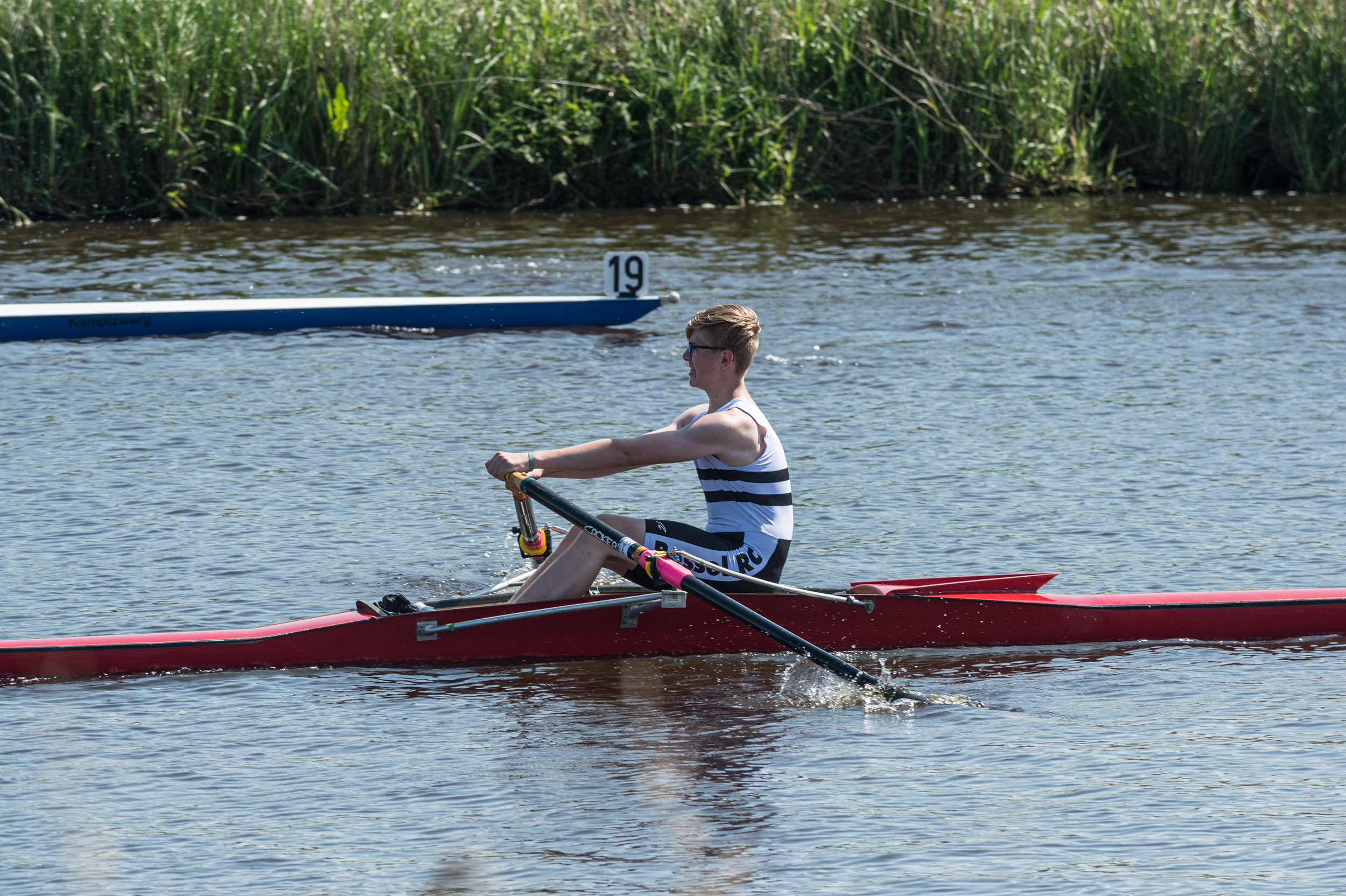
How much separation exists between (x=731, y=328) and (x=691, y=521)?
2.48 m

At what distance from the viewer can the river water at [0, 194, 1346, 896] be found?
4707 mm

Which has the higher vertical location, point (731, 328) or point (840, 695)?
point (731, 328)

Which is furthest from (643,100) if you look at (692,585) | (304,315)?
(692,585)

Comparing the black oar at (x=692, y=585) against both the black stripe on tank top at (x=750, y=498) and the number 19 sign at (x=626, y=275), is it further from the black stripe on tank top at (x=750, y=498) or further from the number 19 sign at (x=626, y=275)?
the number 19 sign at (x=626, y=275)

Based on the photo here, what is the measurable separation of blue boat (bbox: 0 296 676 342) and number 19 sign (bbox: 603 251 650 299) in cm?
6

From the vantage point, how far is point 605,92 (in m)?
17.2

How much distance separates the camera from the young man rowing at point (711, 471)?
5941mm

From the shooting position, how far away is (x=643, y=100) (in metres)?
17.0

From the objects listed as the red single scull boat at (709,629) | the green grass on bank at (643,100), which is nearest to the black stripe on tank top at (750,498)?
the red single scull boat at (709,629)

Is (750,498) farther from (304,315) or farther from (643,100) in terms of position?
(643,100)

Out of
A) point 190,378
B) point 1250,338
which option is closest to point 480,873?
point 190,378

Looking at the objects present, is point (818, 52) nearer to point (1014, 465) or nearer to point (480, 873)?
point (1014, 465)

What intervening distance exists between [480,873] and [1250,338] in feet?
30.0

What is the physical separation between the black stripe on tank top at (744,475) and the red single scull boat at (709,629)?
16.2 inches
